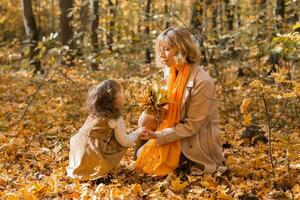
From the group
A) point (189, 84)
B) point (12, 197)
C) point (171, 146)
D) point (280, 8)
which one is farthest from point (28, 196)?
point (280, 8)

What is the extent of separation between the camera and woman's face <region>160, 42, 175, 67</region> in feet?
13.7

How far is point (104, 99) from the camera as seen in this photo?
161 inches

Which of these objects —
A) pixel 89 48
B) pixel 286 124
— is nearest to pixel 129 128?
pixel 286 124

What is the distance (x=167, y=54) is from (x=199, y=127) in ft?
2.49

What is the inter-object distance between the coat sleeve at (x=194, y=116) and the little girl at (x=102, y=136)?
0.26 metres

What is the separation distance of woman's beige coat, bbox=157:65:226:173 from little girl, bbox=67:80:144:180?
16.3 inches

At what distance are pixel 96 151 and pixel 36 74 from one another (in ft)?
24.1

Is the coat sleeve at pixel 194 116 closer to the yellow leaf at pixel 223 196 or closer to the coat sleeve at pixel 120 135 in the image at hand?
the coat sleeve at pixel 120 135

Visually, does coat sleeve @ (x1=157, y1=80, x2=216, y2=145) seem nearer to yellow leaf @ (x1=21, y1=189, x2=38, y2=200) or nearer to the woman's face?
the woman's face

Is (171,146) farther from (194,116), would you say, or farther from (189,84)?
(189,84)

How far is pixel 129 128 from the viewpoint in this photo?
6484 mm

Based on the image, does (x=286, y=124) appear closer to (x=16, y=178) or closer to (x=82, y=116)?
(x=82, y=116)

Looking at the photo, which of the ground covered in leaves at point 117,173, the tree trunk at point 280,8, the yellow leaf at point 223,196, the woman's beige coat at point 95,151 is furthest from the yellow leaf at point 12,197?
the tree trunk at point 280,8

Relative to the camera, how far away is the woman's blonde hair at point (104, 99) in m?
4.08
